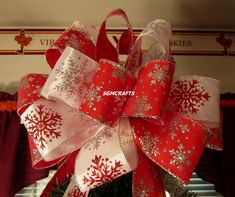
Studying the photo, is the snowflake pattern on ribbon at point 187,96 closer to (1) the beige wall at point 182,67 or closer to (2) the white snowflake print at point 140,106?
(2) the white snowflake print at point 140,106

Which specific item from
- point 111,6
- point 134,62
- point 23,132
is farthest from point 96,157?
point 111,6

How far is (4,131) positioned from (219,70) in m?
0.87

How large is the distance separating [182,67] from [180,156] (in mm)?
801

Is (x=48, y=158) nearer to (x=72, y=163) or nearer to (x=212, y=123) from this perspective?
(x=72, y=163)

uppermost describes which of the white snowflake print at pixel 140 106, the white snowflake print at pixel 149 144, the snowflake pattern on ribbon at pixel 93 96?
the snowflake pattern on ribbon at pixel 93 96

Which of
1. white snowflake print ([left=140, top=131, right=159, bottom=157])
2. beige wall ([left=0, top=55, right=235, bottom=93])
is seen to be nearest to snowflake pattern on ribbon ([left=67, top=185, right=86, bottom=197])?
white snowflake print ([left=140, top=131, right=159, bottom=157])

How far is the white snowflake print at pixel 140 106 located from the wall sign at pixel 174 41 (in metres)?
0.79

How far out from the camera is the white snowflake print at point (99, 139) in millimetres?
487

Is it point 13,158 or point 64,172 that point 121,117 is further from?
point 13,158

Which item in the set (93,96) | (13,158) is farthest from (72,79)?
(13,158)

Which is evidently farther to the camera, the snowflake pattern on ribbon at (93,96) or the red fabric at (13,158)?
the red fabric at (13,158)

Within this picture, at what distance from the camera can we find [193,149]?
0.45m

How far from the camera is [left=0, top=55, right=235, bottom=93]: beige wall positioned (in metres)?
1.18

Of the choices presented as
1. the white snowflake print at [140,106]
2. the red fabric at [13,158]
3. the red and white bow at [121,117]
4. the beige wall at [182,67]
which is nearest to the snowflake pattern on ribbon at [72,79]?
the red and white bow at [121,117]
